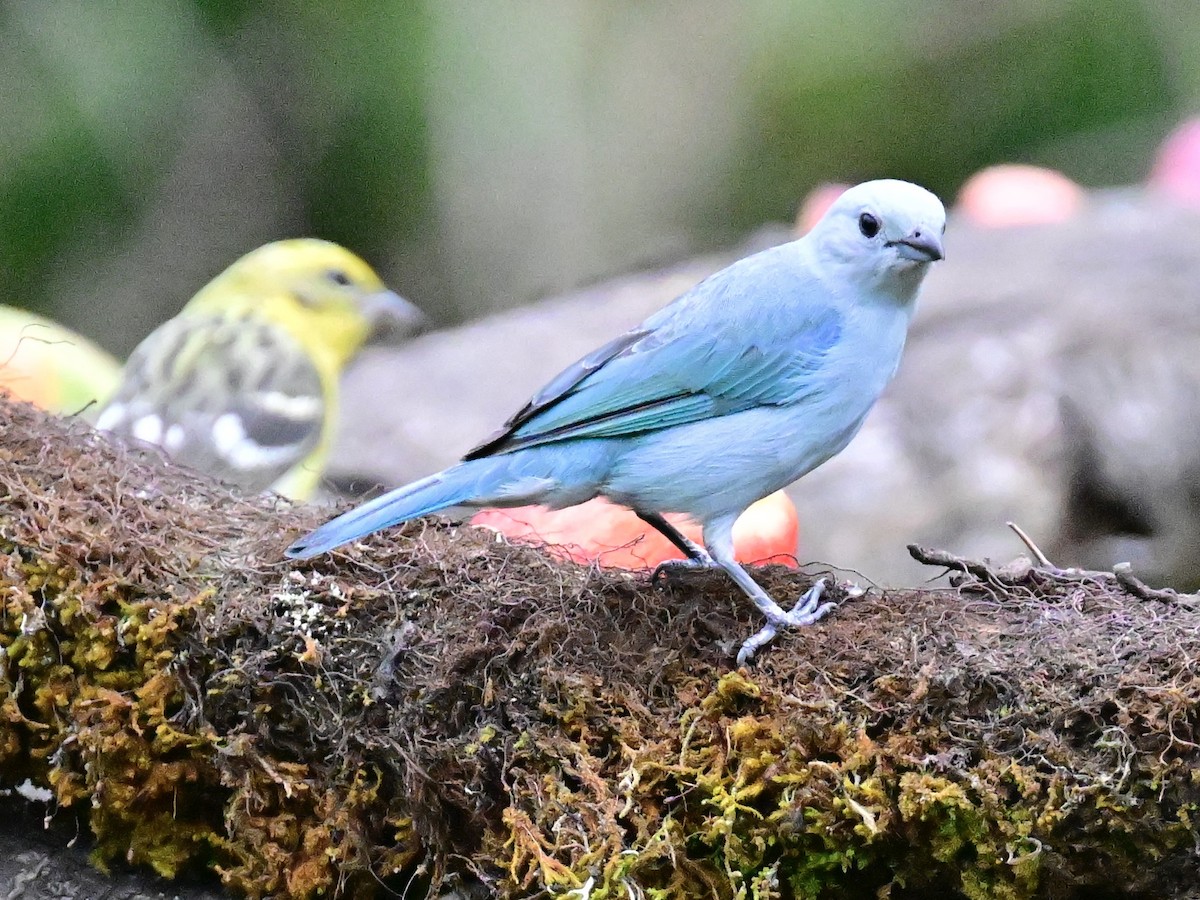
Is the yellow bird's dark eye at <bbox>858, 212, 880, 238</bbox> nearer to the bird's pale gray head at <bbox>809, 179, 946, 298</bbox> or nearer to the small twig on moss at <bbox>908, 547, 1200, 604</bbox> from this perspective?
the bird's pale gray head at <bbox>809, 179, 946, 298</bbox>

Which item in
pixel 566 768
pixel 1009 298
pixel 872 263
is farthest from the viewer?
pixel 1009 298

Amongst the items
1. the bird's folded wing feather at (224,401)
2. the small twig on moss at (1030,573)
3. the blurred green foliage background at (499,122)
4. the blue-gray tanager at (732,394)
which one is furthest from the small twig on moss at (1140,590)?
the blurred green foliage background at (499,122)

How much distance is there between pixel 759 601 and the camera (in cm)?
220

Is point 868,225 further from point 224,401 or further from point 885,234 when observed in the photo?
point 224,401

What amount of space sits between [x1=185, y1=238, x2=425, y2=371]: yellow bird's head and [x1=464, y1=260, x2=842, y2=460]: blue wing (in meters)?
2.57

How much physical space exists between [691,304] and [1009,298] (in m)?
2.73

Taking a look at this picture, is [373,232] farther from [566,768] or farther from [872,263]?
[566,768]

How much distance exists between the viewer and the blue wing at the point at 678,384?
2502 mm

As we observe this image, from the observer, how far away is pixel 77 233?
275 inches

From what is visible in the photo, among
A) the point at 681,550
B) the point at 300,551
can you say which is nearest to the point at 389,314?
the point at 681,550

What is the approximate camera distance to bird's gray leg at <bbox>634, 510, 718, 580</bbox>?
2486mm

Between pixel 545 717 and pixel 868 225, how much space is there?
3.60ft

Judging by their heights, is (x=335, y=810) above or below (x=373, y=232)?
above

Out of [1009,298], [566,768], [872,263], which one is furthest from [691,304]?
[1009,298]
